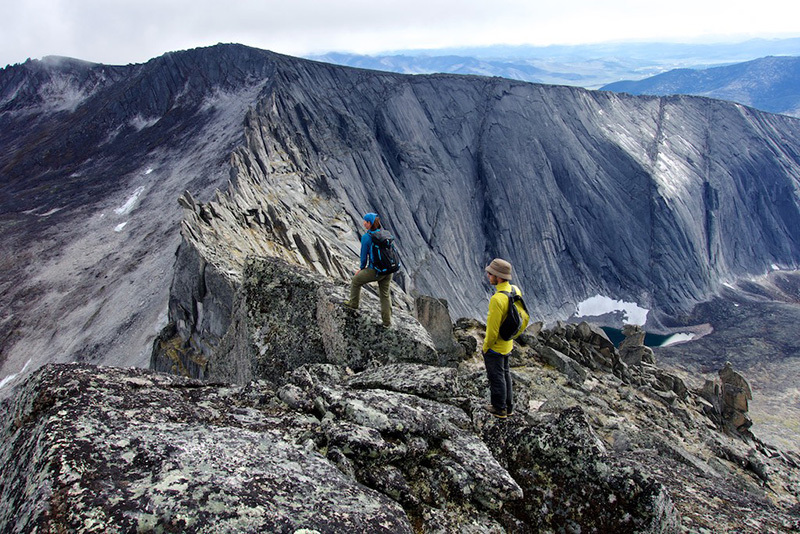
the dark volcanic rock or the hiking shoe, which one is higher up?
the dark volcanic rock

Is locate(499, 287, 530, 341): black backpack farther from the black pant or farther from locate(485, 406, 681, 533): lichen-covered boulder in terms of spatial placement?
locate(485, 406, 681, 533): lichen-covered boulder

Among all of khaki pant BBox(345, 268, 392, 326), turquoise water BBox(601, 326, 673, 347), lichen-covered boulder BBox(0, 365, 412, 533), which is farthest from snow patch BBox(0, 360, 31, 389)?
turquoise water BBox(601, 326, 673, 347)

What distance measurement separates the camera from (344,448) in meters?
6.28

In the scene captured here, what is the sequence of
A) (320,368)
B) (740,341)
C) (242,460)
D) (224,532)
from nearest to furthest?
(224,532) < (242,460) < (320,368) < (740,341)

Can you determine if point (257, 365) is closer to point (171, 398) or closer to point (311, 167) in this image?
point (171, 398)

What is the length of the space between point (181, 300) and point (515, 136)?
7563cm

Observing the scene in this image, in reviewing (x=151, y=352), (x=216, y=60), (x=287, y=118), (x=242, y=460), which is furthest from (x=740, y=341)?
(x=216, y=60)

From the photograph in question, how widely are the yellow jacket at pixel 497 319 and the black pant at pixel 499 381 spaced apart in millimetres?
148

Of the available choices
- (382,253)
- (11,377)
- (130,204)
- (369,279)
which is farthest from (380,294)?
(130,204)

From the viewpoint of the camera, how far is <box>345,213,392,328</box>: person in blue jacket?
35.9 feet

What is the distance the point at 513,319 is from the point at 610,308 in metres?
81.6

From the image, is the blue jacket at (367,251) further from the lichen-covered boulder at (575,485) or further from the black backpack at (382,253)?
the lichen-covered boulder at (575,485)

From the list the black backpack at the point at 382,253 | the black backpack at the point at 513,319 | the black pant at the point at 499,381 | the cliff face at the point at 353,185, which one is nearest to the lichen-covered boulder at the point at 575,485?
the black pant at the point at 499,381

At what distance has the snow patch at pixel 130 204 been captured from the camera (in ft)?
157
